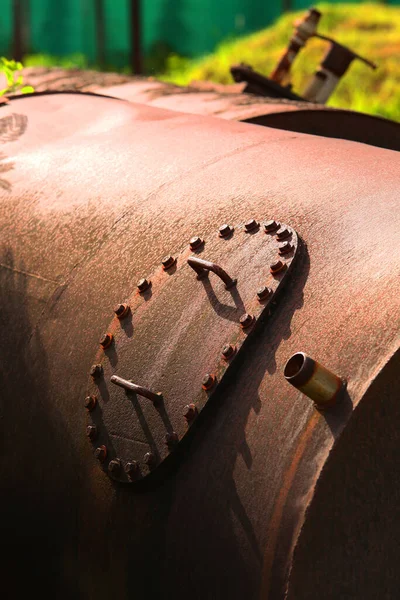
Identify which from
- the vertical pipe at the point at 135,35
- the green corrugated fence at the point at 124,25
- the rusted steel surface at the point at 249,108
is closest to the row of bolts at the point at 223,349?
the rusted steel surface at the point at 249,108

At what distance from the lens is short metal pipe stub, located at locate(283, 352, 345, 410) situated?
203 cm

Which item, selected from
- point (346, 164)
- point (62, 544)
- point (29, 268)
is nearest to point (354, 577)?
point (62, 544)

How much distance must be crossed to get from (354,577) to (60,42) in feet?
81.5

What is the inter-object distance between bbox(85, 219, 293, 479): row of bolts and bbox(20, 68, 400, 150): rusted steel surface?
1252mm

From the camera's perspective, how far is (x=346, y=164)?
9.14 ft

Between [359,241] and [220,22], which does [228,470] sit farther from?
[220,22]

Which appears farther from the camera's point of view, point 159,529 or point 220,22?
point 220,22

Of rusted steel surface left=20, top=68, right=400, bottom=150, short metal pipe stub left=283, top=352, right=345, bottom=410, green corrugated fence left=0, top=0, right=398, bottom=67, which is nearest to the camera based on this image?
short metal pipe stub left=283, top=352, right=345, bottom=410

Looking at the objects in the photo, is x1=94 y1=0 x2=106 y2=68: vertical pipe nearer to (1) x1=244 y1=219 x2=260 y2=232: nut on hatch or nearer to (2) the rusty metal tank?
(2) the rusty metal tank

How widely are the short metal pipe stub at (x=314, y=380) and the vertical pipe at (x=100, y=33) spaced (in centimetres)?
2298

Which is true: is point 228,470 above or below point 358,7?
above

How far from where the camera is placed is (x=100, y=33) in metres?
24.5

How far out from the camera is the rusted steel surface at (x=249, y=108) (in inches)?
151

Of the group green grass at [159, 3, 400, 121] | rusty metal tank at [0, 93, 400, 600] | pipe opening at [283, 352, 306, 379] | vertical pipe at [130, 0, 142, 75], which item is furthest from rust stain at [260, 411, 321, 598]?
vertical pipe at [130, 0, 142, 75]
